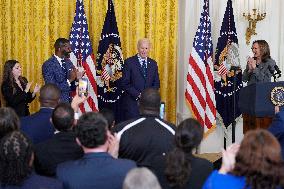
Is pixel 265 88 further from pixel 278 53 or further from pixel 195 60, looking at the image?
pixel 278 53

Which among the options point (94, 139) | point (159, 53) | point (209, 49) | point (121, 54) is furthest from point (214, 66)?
point (94, 139)

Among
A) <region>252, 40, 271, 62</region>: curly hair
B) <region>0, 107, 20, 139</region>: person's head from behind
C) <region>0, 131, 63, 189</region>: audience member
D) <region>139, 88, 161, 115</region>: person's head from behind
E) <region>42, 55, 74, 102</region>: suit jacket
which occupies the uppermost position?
<region>252, 40, 271, 62</region>: curly hair

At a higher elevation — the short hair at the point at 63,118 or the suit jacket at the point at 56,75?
the suit jacket at the point at 56,75

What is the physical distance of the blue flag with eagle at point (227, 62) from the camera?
7570 mm

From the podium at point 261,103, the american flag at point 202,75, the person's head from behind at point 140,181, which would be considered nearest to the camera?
the person's head from behind at point 140,181

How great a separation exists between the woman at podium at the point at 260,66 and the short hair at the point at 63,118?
346 cm

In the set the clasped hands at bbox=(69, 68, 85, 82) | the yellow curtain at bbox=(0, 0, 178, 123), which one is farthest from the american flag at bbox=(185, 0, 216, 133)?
the clasped hands at bbox=(69, 68, 85, 82)

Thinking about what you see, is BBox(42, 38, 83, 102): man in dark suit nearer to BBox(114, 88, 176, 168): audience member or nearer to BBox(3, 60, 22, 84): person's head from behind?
BBox(3, 60, 22, 84): person's head from behind

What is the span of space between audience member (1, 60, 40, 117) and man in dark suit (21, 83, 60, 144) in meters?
1.98

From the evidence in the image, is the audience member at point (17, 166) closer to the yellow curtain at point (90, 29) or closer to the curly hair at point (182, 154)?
the curly hair at point (182, 154)

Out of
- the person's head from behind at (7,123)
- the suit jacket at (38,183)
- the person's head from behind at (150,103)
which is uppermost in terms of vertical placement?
the person's head from behind at (150,103)

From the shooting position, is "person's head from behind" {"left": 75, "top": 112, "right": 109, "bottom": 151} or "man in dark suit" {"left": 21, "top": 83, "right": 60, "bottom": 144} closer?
"person's head from behind" {"left": 75, "top": 112, "right": 109, "bottom": 151}

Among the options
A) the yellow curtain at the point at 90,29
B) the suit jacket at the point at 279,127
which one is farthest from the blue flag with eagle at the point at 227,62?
the suit jacket at the point at 279,127

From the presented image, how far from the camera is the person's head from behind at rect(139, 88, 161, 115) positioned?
3756 millimetres
